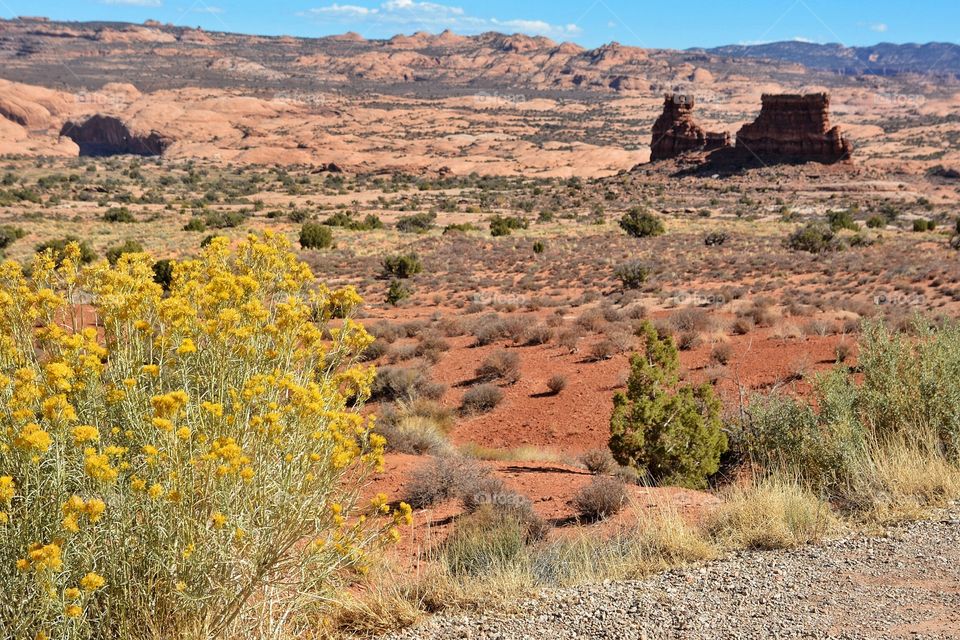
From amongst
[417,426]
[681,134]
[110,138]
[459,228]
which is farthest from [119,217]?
[110,138]

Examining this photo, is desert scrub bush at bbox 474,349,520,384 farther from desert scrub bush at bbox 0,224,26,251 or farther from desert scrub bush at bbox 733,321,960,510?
desert scrub bush at bbox 0,224,26,251

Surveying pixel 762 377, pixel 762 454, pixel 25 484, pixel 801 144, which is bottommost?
pixel 762 377

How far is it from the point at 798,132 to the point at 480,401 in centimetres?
6249

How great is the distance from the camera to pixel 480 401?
472 inches

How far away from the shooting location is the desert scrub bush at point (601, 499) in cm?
613

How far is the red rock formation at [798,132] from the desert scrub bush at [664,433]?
208 ft

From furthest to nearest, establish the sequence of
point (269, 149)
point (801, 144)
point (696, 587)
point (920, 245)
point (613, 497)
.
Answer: point (269, 149)
point (801, 144)
point (920, 245)
point (613, 497)
point (696, 587)

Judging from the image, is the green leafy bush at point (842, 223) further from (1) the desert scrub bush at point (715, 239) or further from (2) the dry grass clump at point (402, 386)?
(2) the dry grass clump at point (402, 386)

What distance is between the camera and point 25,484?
107 inches

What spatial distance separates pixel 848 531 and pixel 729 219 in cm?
4296

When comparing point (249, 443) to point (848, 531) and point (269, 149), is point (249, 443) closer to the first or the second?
point (848, 531)

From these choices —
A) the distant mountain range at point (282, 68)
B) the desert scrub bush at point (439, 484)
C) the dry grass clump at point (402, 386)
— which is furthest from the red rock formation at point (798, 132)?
the distant mountain range at point (282, 68)

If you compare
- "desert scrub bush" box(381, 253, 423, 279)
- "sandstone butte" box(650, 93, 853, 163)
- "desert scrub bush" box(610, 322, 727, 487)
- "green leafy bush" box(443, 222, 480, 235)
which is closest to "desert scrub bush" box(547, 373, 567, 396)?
"desert scrub bush" box(610, 322, 727, 487)

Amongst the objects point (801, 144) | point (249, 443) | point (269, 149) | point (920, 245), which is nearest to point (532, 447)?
point (249, 443)
